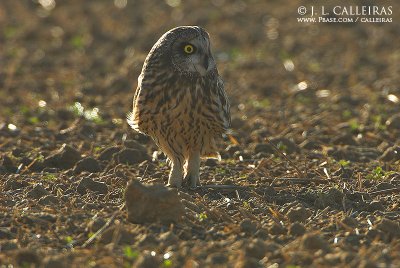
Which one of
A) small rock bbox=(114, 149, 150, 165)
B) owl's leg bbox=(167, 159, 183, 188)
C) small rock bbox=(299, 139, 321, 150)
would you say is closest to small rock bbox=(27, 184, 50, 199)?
owl's leg bbox=(167, 159, 183, 188)

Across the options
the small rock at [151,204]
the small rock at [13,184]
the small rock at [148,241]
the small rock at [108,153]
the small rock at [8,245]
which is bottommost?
the small rock at [148,241]

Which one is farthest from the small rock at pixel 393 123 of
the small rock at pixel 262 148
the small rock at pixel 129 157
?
the small rock at pixel 129 157

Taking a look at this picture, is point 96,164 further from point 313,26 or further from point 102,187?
point 313,26

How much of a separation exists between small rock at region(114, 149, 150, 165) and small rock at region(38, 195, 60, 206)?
5.87ft

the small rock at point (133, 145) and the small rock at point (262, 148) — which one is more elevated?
the small rock at point (133, 145)

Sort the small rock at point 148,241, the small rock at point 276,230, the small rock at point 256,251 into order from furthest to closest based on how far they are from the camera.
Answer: the small rock at point 276,230, the small rock at point 148,241, the small rock at point 256,251

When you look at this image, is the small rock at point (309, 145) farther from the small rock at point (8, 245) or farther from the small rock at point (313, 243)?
the small rock at point (8, 245)

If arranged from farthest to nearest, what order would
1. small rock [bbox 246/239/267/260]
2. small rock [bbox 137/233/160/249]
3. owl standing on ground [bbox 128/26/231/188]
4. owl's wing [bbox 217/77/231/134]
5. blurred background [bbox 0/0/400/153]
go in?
blurred background [bbox 0/0/400/153] → owl's wing [bbox 217/77/231/134] → owl standing on ground [bbox 128/26/231/188] → small rock [bbox 137/233/160/249] → small rock [bbox 246/239/267/260]

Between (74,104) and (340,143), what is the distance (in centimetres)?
371

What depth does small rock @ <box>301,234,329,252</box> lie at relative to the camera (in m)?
6.49

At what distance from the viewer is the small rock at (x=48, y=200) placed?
7.79m

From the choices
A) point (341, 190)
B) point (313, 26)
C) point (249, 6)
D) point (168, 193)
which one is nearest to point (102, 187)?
point (168, 193)

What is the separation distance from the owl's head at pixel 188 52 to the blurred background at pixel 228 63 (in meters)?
2.59

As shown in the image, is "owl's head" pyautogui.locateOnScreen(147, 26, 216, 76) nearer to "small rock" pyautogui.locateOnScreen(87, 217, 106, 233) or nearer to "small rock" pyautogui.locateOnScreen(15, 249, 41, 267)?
"small rock" pyautogui.locateOnScreen(87, 217, 106, 233)
